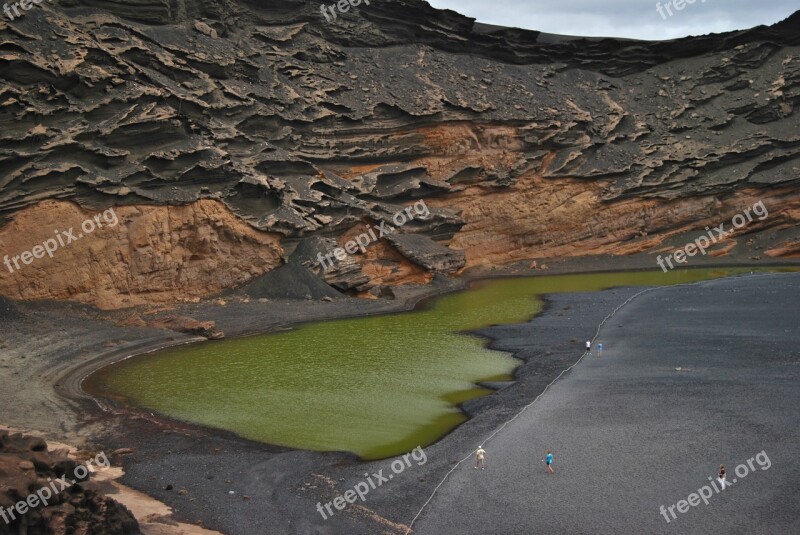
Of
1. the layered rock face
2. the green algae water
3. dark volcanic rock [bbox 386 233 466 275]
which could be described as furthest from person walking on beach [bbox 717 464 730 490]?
dark volcanic rock [bbox 386 233 466 275]

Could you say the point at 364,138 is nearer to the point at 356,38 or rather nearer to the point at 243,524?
the point at 356,38

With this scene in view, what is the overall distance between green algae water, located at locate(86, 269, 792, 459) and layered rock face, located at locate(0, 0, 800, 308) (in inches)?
302

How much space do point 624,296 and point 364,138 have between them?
19.2 metres

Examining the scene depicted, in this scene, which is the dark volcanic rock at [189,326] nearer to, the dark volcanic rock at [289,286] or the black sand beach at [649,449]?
the dark volcanic rock at [289,286]

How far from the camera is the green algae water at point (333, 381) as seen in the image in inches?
776

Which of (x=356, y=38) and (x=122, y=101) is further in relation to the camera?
(x=356, y=38)

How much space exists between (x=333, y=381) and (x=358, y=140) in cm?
2642

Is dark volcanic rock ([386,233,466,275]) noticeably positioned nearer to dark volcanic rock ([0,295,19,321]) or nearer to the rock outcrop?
dark volcanic rock ([0,295,19,321])

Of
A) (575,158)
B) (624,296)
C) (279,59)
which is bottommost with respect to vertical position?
(624,296)

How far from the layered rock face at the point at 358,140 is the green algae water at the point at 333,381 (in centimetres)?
766

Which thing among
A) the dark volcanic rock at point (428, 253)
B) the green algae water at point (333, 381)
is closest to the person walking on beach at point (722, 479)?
the green algae water at point (333, 381)

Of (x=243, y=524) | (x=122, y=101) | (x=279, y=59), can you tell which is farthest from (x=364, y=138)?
(x=243, y=524)

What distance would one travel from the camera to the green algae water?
1972 centimetres

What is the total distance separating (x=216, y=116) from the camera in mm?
41094
